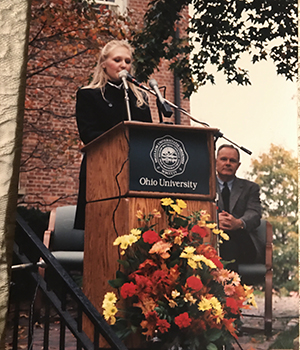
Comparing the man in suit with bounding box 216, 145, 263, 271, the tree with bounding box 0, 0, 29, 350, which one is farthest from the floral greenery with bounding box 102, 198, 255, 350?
the man in suit with bounding box 216, 145, 263, 271

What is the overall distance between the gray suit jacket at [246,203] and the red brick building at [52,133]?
1.84 meters

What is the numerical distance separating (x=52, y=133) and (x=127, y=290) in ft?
12.5

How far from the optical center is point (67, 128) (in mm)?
5938

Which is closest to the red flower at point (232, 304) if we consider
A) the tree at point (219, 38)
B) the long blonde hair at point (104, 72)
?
the long blonde hair at point (104, 72)

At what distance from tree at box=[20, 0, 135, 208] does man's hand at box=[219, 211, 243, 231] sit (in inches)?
87.1

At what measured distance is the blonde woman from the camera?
9.53 ft

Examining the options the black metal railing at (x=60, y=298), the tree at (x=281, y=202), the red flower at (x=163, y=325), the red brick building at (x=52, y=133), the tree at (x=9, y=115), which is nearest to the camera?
A: the tree at (x=9, y=115)

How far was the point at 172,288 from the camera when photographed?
7.72ft

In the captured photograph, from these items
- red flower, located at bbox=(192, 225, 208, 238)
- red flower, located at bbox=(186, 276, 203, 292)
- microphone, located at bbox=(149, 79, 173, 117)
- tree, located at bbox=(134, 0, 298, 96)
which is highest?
tree, located at bbox=(134, 0, 298, 96)

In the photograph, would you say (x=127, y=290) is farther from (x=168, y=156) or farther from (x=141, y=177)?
(x=168, y=156)

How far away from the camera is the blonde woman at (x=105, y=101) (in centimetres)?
290

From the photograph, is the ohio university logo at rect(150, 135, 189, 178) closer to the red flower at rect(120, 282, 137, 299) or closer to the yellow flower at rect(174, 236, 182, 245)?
the yellow flower at rect(174, 236, 182, 245)

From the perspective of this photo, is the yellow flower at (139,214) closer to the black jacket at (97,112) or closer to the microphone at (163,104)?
the microphone at (163,104)

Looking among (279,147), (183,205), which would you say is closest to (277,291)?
(279,147)
